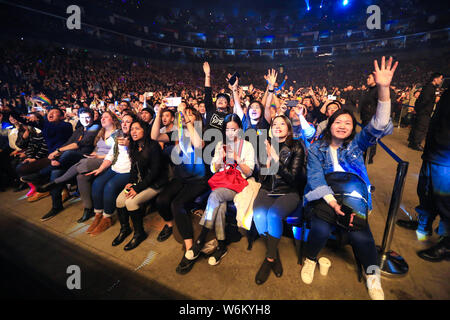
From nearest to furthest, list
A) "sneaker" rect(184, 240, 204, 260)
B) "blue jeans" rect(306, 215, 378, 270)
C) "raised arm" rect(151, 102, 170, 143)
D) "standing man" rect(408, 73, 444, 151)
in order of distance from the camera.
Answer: "blue jeans" rect(306, 215, 378, 270)
"sneaker" rect(184, 240, 204, 260)
"raised arm" rect(151, 102, 170, 143)
"standing man" rect(408, 73, 444, 151)

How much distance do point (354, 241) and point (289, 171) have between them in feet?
2.98

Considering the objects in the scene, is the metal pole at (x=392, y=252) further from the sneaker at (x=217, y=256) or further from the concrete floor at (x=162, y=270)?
the sneaker at (x=217, y=256)

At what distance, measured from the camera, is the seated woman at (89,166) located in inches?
118

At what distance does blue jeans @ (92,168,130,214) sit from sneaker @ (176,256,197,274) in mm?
1456

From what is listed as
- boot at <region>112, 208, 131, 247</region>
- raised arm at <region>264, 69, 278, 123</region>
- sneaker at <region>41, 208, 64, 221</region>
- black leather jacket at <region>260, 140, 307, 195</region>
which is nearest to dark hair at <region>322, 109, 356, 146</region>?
black leather jacket at <region>260, 140, 307, 195</region>

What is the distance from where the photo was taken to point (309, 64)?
3067cm

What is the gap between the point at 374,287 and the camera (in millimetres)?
1707

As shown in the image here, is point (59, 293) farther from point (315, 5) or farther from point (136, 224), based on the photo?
point (315, 5)

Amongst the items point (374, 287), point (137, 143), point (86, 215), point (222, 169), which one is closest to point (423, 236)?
point (374, 287)

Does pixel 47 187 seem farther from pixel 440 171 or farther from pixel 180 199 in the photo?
pixel 440 171

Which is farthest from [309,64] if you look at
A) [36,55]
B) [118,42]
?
[36,55]

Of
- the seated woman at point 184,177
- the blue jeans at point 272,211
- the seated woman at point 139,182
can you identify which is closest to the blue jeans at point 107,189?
the seated woman at point 139,182

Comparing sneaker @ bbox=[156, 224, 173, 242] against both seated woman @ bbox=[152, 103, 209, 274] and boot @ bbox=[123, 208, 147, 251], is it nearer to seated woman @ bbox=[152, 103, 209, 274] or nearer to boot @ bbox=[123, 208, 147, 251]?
seated woman @ bbox=[152, 103, 209, 274]

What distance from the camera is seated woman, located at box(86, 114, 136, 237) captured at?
8.98 feet
